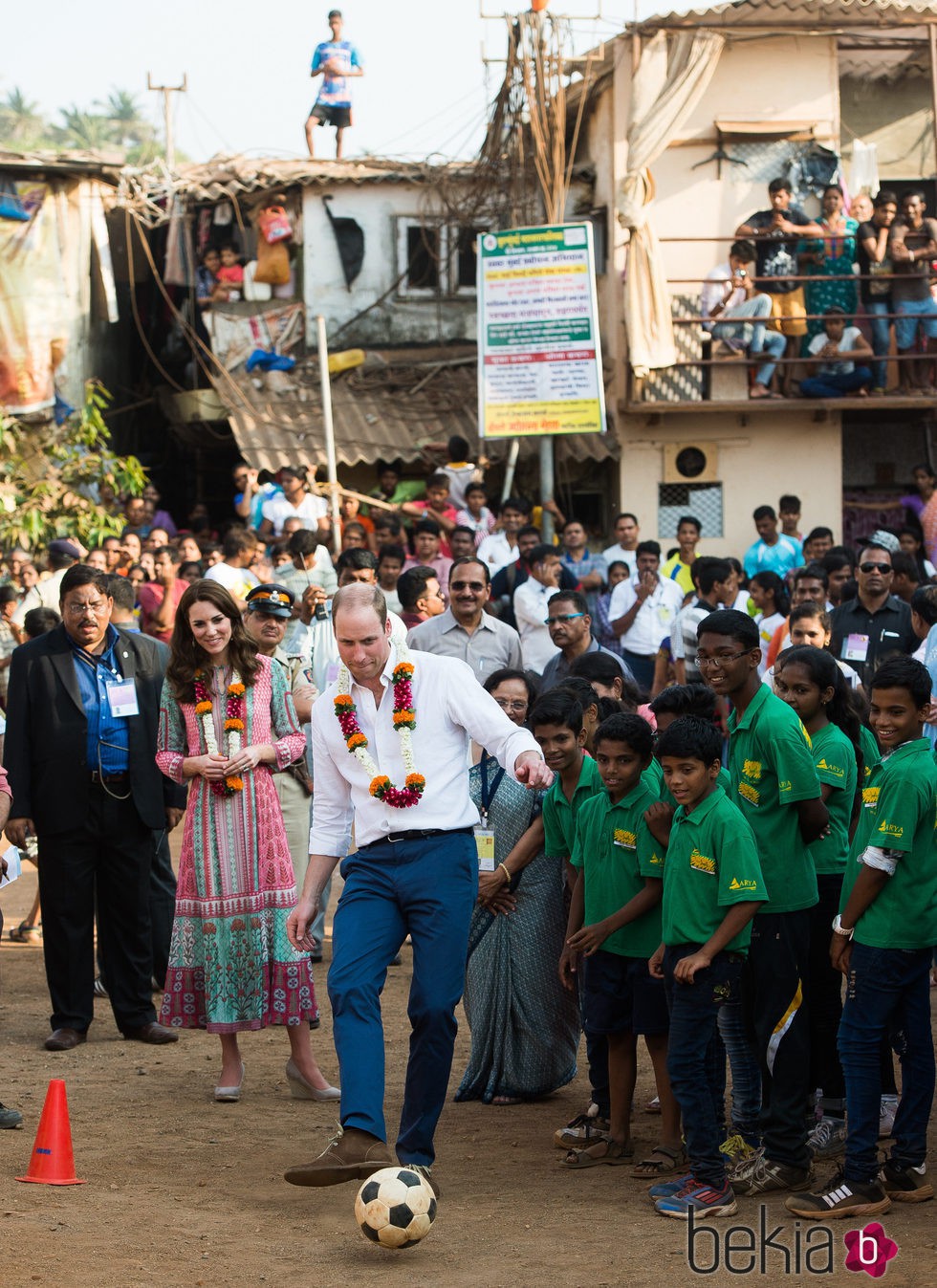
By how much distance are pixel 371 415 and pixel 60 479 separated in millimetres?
3594

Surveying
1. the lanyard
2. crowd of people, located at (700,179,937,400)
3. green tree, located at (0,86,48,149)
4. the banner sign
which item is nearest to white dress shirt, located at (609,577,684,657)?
the banner sign

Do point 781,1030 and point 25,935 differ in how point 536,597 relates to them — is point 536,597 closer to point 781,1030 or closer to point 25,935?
point 25,935

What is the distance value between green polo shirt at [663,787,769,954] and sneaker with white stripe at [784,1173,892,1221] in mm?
795

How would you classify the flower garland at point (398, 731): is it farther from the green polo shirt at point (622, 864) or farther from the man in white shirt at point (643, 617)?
the man in white shirt at point (643, 617)

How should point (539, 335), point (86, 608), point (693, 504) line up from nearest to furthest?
point (86, 608)
point (539, 335)
point (693, 504)

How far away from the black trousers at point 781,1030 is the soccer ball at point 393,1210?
52.6 inches

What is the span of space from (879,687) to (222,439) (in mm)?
16046

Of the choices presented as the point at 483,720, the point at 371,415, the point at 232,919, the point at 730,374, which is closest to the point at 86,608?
the point at 232,919

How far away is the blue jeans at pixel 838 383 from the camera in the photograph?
57.1 feet

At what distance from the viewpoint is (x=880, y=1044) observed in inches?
214

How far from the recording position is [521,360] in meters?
16.2

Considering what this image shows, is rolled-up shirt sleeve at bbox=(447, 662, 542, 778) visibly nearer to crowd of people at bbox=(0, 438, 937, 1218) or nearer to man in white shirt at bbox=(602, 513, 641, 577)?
crowd of people at bbox=(0, 438, 937, 1218)

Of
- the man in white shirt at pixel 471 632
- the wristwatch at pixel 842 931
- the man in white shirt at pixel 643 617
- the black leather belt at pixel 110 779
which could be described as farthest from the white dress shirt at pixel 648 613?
the wristwatch at pixel 842 931

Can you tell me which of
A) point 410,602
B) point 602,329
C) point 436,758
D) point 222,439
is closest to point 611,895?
point 436,758
